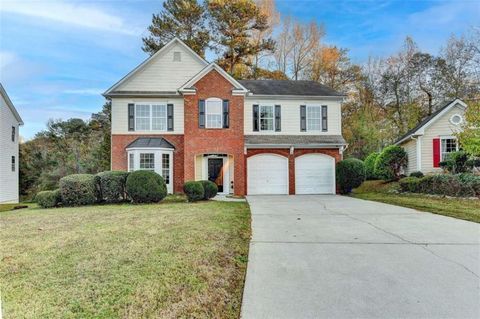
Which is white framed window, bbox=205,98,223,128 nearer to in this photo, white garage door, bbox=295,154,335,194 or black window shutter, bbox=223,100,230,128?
black window shutter, bbox=223,100,230,128

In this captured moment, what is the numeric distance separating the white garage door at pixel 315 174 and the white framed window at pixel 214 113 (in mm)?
5104

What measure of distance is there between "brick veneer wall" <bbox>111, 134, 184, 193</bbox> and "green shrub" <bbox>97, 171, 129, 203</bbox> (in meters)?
4.76

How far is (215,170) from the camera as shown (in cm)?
1880

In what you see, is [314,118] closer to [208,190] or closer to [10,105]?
[208,190]

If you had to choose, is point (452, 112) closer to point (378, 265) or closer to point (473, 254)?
point (473, 254)

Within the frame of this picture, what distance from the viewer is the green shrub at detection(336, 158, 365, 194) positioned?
1750cm

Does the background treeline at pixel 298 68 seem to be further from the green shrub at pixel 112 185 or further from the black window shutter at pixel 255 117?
the green shrub at pixel 112 185

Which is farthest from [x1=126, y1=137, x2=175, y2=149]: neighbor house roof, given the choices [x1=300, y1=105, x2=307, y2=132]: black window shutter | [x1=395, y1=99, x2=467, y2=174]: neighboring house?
[x1=395, y1=99, x2=467, y2=174]: neighboring house

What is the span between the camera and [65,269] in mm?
4574

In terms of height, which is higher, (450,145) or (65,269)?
(450,145)

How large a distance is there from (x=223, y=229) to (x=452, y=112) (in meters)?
18.9

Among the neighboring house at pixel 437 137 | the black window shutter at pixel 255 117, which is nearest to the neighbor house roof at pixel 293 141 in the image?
the black window shutter at pixel 255 117

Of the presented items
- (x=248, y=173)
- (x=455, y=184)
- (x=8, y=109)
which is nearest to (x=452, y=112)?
(x=455, y=184)

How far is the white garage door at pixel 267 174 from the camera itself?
60.2ft
